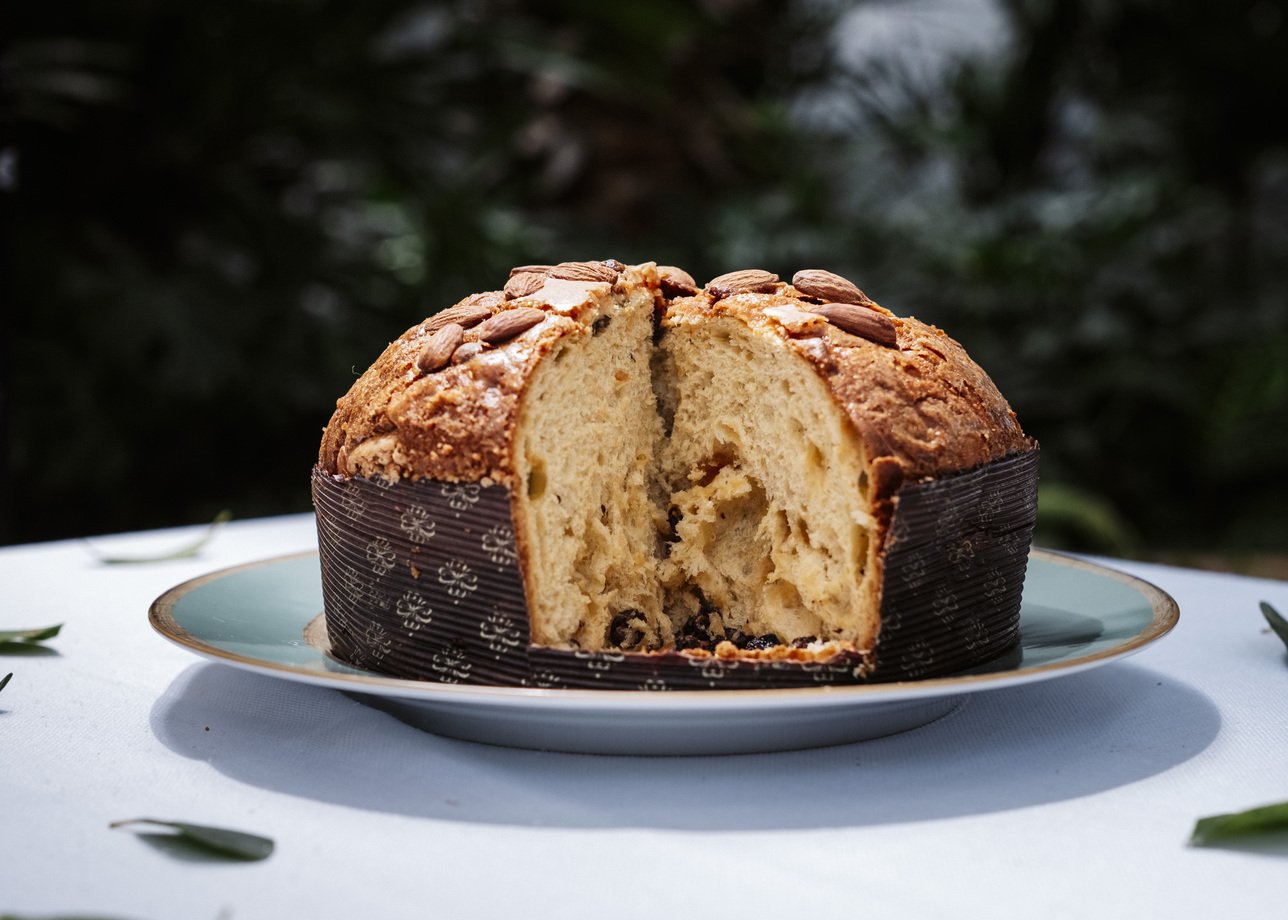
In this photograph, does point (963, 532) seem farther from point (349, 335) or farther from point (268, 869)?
point (349, 335)

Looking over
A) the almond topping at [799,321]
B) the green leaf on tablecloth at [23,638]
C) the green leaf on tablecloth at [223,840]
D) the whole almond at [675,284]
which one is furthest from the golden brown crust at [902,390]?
the green leaf on tablecloth at [23,638]

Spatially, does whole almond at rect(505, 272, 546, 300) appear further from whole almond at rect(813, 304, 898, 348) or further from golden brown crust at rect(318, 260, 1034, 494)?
whole almond at rect(813, 304, 898, 348)

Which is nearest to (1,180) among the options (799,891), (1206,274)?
(799,891)

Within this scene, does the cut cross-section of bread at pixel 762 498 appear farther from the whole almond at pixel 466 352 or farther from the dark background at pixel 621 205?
the dark background at pixel 621 205

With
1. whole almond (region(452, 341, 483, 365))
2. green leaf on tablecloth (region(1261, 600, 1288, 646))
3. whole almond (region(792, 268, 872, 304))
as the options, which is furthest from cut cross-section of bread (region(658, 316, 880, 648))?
green leaf on tablecloth (region(1261, 600, 1288, 646))

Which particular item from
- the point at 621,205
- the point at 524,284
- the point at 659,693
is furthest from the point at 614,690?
the point at 621,205

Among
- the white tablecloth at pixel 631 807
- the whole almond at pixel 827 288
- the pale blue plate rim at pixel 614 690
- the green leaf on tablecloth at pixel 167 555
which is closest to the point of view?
the white tablecloth at pixel 631 807

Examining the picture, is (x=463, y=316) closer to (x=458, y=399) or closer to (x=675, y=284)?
Result: (x=458, y=399)

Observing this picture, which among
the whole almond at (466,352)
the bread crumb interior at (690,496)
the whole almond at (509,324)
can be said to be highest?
the whole almond at (509,324)
